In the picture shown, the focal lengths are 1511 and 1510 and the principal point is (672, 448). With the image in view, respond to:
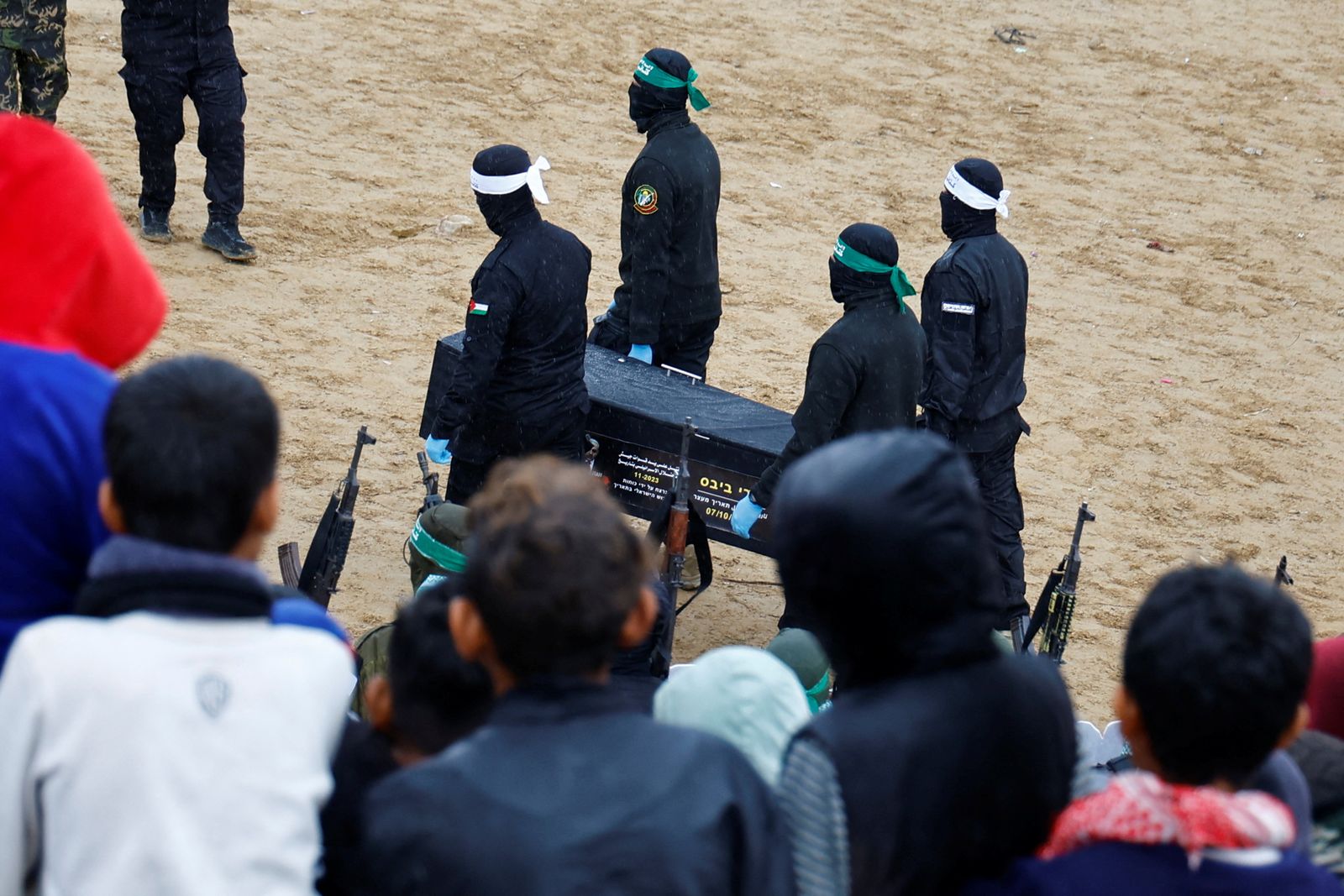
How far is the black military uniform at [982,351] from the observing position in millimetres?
5375

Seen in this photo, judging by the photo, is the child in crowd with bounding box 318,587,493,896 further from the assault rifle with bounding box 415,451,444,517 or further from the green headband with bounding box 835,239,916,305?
the green headband with bounding box 835,239,916,305

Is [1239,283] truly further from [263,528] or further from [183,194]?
[263,528]

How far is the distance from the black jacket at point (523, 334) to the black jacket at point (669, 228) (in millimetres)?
851

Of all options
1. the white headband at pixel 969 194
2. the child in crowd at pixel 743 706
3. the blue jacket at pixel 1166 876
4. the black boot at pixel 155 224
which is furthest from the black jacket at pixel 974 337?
the black boot at pixel 155 224

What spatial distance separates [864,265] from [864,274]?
3cm

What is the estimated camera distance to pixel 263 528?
78.4 inches

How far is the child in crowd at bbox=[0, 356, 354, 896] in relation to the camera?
1.76 meters

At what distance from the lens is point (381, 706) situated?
2.15 m

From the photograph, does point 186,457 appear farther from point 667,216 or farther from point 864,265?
point 667,216

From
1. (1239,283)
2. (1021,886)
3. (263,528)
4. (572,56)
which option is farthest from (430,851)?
(572,56)

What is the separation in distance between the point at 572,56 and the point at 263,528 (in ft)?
33.0

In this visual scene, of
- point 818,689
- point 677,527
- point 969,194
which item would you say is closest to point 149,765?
point 818,689

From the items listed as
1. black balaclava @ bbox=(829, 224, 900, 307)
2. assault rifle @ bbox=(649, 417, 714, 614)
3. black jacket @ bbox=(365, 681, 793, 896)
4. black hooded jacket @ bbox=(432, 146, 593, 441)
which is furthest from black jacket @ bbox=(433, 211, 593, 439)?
black jacket @ bbox=(365, 681, 793, 896)

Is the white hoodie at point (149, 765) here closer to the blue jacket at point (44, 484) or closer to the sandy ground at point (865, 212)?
the blue jacket at point (44, 484)
